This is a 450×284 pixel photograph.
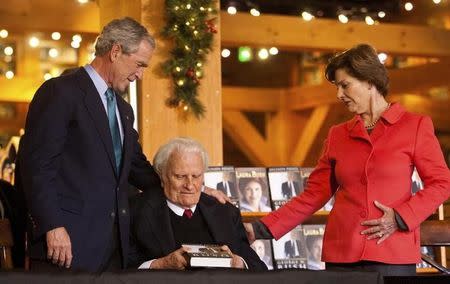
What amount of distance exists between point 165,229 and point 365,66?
944 mm

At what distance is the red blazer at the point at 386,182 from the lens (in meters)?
3.48

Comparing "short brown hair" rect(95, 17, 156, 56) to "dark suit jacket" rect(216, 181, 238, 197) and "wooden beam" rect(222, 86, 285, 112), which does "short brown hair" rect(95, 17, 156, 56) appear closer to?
"dark suit jacket" rect(216, 181, 238, 197)

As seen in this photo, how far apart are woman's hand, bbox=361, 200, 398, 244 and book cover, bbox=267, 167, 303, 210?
2.40m

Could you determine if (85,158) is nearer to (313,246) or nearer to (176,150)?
(176,150)

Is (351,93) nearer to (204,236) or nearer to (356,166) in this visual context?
(356,166)

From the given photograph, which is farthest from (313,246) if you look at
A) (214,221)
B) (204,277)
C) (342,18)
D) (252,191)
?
(204,277)

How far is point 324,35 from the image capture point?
323 inches

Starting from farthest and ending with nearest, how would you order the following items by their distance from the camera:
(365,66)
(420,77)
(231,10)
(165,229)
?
(420,77), (231,10), (165,229), (365,66)

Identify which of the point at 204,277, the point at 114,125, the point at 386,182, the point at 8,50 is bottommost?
the point at 204,277

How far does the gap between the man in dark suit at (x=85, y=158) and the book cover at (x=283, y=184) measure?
2274mm

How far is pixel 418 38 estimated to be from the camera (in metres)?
8.98

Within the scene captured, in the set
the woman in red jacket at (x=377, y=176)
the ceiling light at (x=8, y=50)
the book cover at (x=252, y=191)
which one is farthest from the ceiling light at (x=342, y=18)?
the woman in red jacket at (x=377, y=176)

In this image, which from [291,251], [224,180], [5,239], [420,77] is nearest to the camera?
[5,239]

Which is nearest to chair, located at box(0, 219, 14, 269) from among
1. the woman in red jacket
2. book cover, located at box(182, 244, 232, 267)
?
book cover, located at box(182, 244, 232, 267)
